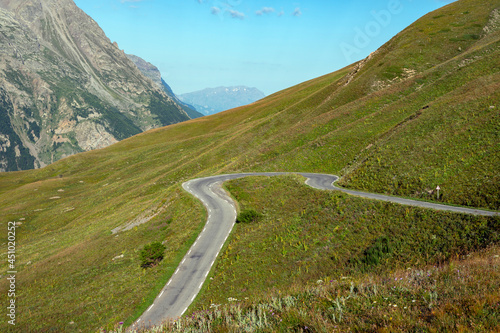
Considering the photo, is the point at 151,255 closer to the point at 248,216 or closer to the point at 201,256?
the point at 201,256

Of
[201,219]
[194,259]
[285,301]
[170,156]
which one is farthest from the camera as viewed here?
[170,156]

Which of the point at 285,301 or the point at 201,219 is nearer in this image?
the point at 285,301

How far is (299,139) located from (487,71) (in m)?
32.4

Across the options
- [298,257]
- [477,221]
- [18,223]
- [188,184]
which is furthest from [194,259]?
[18,223]

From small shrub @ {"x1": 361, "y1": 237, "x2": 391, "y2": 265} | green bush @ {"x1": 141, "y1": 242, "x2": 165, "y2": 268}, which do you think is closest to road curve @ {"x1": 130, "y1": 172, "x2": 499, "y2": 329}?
green bush @ {"x1": 141, "y1": 242, "x2": 165, "y2": 268}

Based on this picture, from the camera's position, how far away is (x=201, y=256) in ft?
80.9

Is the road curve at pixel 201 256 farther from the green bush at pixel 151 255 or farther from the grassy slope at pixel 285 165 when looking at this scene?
the green bush at pixel 151 255

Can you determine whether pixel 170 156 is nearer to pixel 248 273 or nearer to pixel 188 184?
pixel 188 184

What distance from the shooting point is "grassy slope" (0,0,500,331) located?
23797mm

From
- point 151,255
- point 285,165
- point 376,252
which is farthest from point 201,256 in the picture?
point 285,165

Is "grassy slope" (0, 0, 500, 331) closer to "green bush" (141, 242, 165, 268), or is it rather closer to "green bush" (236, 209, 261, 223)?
"green bush" (141, 242, 165, 268)

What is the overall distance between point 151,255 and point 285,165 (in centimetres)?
3118

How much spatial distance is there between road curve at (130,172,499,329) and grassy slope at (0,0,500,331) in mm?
1119

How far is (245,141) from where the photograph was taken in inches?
2943
